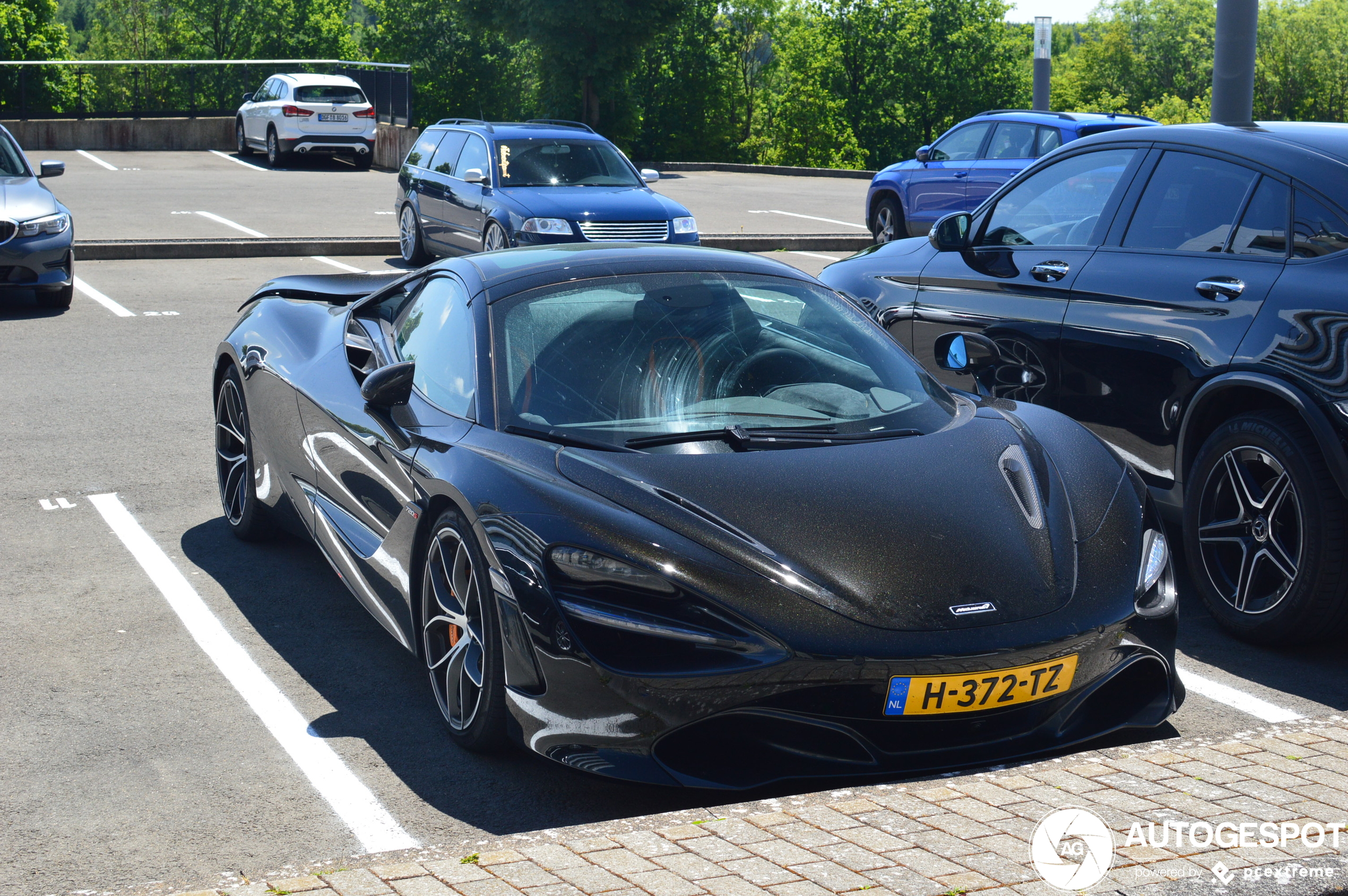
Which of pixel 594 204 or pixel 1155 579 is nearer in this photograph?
pixel 1155 579

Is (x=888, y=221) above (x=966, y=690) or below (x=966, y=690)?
above

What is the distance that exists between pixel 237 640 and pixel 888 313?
3326mm

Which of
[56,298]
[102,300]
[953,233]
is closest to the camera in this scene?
[953,233]

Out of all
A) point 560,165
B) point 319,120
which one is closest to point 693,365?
point 560,165

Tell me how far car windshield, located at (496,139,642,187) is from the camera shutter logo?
1216 cm

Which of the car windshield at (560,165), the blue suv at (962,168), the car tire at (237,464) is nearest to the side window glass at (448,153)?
the car windshield at (560,165)

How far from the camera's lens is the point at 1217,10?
10422 mm

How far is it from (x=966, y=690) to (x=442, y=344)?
84.3 inches

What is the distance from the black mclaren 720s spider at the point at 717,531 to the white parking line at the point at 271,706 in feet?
1.17

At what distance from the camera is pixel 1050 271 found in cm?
595

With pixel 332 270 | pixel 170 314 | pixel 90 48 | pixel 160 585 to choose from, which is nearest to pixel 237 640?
pixel 160 585

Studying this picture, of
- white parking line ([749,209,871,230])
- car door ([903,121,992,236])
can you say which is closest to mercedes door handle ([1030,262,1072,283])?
car door ([903,121,992,236])

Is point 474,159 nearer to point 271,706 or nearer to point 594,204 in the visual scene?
point 594,204

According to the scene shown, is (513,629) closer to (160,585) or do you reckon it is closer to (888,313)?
(160,585)
